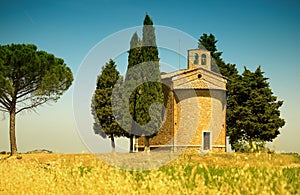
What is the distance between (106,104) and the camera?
28.3 metres

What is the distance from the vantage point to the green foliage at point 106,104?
91.0 ft

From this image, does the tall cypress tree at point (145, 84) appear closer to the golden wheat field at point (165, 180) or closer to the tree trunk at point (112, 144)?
the tree trunk at point (112, 144)

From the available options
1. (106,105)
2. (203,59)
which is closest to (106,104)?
(106,105)

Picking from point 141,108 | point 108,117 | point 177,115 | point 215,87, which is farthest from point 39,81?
point 215,87

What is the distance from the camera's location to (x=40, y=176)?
801 cm

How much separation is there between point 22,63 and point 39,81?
177 centimetres

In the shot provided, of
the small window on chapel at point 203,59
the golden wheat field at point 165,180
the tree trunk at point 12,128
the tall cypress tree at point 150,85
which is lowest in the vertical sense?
the golden wheat field at point 165,180

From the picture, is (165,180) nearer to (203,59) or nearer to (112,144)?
(112,144)

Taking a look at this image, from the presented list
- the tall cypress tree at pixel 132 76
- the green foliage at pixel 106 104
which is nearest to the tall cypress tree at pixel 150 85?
the tall cypress tree at pixel 132 76

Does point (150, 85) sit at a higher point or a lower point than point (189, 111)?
higher

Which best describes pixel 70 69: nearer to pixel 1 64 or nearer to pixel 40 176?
pixel 1 64

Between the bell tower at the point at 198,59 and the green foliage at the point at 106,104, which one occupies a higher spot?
the bell tower at the point at 198,59

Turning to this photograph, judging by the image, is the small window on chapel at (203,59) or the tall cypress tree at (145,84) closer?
the tall cypress tree at (145,84)

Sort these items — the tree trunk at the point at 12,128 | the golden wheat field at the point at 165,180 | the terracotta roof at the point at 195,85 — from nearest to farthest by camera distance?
the golden wheat field at the point at 165,180 < the tree trunk at the point at 12,128 < the terracotta roof at the point at 195,85
